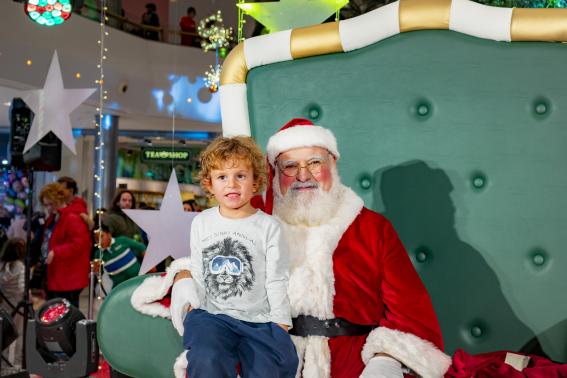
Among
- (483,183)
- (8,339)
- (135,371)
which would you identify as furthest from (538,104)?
(8,339)

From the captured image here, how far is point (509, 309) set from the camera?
2807 millimetres

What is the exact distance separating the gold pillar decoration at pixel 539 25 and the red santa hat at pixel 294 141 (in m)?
0.93

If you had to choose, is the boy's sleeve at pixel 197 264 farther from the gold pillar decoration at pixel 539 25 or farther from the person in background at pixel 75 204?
the person in background at pixel 75 204

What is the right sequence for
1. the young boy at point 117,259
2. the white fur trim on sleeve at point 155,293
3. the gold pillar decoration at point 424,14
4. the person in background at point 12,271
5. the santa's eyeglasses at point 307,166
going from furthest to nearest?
the person in background at point 12,271 < the young boy at point 117,259 < the gold pillar decoration at point 424,14 < the santa's eyeglasses at point 307,166 < the white fur trim on sleeve at point 155,293

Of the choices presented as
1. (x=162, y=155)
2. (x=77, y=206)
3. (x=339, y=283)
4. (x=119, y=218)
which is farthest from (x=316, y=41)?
(x=162, y=155)

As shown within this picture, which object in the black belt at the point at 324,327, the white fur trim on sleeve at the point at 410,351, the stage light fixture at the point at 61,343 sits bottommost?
the stage light fixture at the point at 61,343

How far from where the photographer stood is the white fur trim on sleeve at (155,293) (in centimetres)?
239

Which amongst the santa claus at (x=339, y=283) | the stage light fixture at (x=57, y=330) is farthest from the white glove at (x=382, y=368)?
the stage light fixture at (x=57, y=330)

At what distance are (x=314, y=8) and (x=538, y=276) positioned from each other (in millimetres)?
1616

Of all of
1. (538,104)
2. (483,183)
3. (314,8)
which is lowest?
(483,183)

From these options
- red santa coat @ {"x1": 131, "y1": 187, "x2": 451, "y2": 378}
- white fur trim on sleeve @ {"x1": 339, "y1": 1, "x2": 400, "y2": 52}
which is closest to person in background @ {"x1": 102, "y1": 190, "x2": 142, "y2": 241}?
white fur trim on sleeve @ {"x1": 339, "y1": 1, "x2": 400, "y2": 52}

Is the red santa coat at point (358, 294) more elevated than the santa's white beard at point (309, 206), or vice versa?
the santa's white beard at point (309, 206)

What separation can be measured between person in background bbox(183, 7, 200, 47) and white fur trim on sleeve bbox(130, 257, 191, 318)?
1313 cm

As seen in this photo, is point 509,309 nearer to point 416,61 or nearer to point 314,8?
point 416,61
